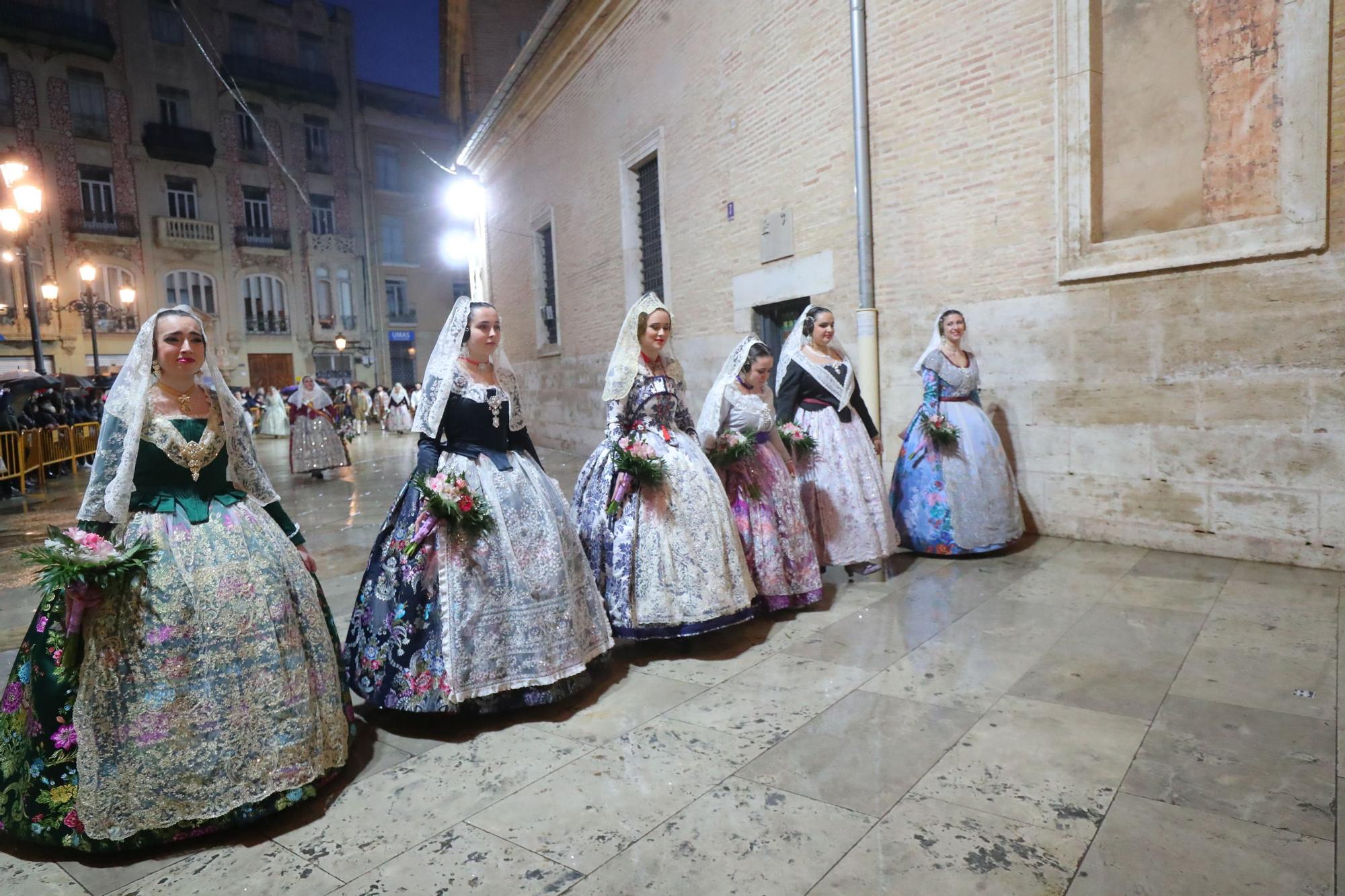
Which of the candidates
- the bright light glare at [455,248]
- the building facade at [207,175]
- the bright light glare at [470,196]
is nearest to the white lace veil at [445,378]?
the bright light glare at [470,196]

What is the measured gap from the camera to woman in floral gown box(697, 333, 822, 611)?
463cm

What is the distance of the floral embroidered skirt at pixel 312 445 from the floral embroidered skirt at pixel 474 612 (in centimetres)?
963

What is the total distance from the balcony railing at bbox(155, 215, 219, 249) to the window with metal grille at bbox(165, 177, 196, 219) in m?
0.35

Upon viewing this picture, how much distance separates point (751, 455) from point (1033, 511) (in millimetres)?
3357

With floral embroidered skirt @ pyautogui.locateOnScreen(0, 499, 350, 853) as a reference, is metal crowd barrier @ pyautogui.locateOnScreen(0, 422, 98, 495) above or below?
above

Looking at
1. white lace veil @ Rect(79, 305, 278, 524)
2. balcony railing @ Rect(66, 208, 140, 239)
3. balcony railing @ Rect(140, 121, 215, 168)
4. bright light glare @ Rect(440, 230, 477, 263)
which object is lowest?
white lace veil @ Rect(79, 305, 278, 524)

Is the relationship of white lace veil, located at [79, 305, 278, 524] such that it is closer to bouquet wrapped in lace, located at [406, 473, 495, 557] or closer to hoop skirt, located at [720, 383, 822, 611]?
bouquet wrapped in lace, located at [406, 473, 495, 557]

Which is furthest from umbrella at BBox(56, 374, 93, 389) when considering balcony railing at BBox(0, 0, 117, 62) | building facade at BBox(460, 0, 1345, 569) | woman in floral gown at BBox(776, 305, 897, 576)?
woman in floral gown at BBox(776, 305, 897, 576)

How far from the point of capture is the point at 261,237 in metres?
30.7

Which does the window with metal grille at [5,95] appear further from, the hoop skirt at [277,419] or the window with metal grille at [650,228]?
the window with metal grille at [650,228]

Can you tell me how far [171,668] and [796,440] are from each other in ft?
12.4

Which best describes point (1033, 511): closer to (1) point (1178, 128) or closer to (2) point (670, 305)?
(1) point (1178, 128)

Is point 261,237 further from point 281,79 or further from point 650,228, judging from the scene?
point 650,228

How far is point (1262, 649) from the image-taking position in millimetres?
3842
